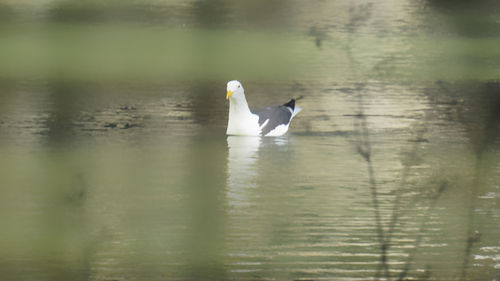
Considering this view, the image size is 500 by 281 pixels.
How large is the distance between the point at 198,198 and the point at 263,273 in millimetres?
966

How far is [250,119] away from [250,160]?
19.3 inches

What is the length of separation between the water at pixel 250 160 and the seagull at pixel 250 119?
62 mm

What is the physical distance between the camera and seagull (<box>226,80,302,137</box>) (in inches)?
198

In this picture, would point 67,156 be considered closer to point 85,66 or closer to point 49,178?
point 49,178

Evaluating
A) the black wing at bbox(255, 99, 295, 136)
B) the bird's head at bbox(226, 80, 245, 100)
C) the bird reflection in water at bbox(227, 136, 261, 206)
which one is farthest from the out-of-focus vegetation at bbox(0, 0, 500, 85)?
the bird reflection in water at bbox(227, 136, 261, 206)

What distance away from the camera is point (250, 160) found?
466cm

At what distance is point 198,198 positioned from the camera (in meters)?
4.05

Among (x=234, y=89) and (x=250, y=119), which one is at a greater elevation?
(x=234, y=89)

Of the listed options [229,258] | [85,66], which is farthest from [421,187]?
[85,66]

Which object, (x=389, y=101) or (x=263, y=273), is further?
(x=389, y=101)

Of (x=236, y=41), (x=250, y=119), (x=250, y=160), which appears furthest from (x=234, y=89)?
(x=236, y=41)

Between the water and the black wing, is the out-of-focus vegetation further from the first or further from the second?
the black wing

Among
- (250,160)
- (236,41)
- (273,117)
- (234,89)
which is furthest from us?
(236,41)

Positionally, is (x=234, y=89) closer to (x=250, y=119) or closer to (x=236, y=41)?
(x=250, y=119)
